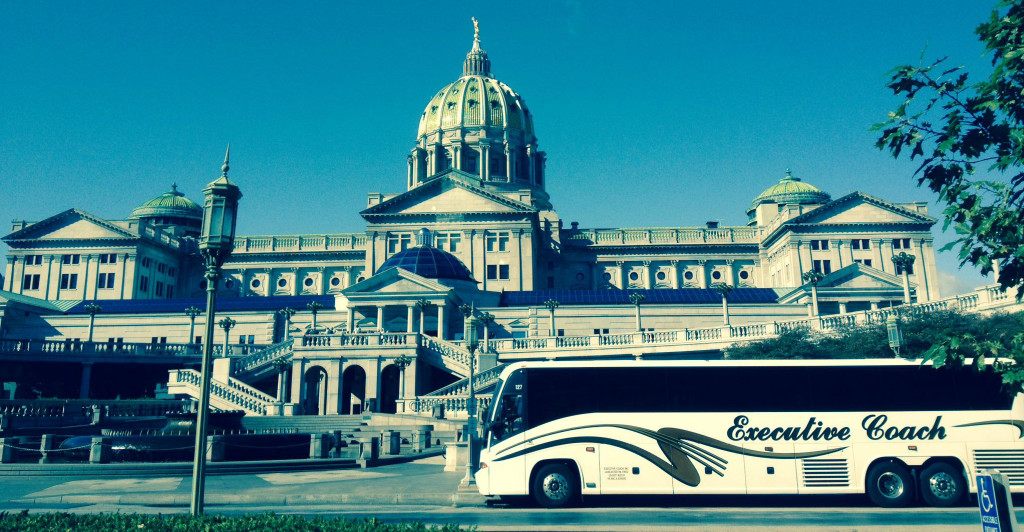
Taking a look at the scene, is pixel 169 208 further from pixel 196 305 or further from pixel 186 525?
pixel 186 525

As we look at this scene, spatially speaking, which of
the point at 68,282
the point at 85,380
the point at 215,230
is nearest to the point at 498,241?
the point at 85,380

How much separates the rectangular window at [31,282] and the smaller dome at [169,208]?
24.8 metres

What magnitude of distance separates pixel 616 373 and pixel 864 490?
7119 millimetres

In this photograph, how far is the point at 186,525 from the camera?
1074 cm

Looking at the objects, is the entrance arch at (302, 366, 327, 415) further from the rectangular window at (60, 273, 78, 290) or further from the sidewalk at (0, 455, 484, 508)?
the rectangular window at (60, 273, 78, 290)

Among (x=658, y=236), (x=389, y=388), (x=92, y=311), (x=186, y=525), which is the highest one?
(x=658, y=236)

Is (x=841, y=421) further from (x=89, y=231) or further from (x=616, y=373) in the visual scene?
(x=89, y=231)

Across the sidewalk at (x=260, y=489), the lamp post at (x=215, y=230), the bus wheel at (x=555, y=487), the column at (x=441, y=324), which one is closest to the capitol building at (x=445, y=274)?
the column at (x=441, y=324)

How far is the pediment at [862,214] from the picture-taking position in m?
92.8

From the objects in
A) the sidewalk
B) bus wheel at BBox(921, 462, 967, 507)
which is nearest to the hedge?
the sidewalk

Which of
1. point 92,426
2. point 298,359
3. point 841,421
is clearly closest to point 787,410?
point 841,421

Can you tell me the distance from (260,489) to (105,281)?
89.3 m

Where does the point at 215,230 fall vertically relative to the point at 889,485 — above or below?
above

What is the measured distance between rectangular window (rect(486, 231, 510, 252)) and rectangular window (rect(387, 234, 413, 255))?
395 inches
